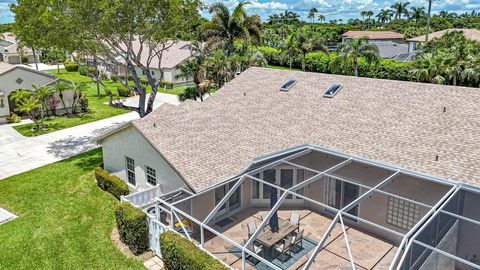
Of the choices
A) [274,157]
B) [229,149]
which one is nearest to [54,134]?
[229,149]

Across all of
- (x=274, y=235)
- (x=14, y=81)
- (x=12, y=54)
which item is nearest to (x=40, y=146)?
(x=14, y=81)

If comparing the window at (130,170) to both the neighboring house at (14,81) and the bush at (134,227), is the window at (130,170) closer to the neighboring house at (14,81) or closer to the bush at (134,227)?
the bush at (134,227)

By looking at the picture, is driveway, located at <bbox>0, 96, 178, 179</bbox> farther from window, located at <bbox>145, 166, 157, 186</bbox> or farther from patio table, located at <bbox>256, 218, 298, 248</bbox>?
patio table, located at <bbox>256, 218, 298, 248</bbox>

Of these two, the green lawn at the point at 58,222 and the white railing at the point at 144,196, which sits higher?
the white railing at the point at 144,196

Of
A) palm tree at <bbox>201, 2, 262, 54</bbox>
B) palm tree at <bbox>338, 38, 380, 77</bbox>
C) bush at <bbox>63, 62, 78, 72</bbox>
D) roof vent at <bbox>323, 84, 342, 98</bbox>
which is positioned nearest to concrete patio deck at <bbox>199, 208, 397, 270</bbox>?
roof vent at <bbox>323, 84, 342, 98</bbox>

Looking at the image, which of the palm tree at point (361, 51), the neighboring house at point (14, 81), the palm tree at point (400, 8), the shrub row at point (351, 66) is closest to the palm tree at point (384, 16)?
the palm tree at point (400, 8)

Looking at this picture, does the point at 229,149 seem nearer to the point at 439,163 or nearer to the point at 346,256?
the point at 346,256
